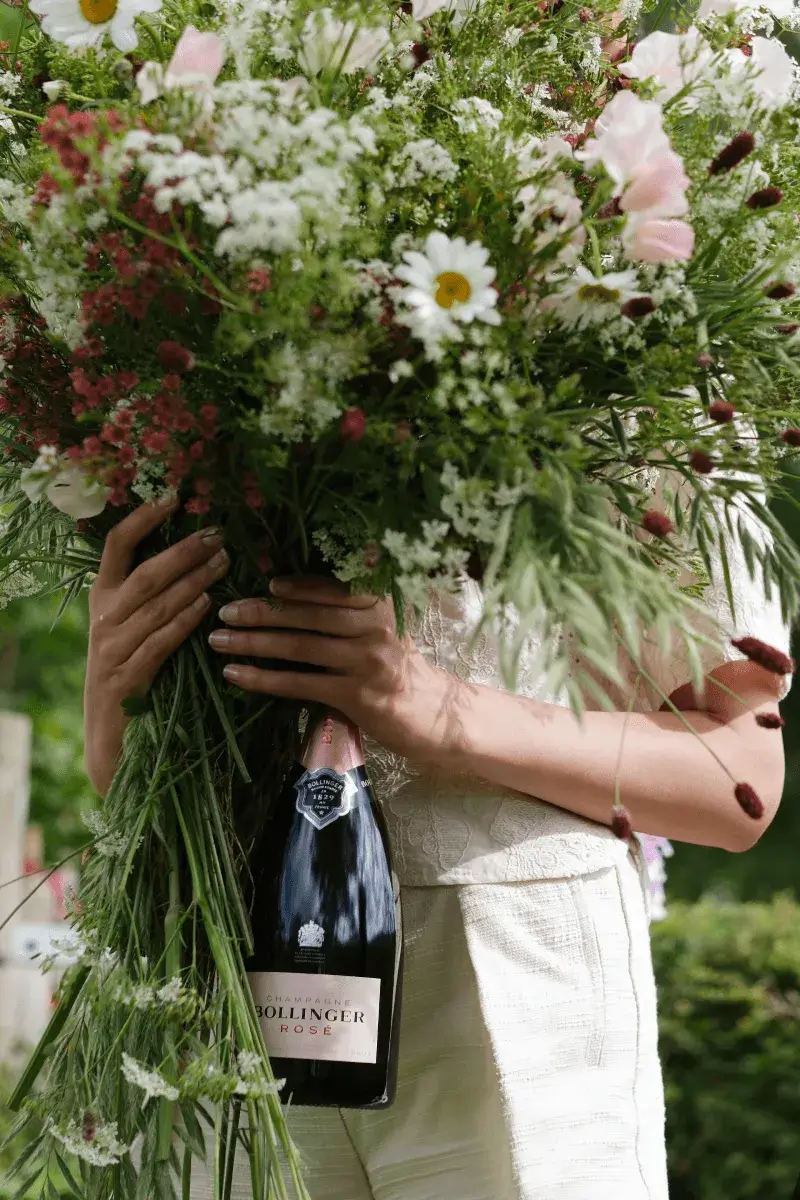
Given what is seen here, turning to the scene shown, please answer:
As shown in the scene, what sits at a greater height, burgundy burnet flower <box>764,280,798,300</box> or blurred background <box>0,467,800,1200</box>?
burgundy burnet flower <box>764,280,798,300</box>

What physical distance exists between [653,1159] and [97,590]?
→ 0.85 m

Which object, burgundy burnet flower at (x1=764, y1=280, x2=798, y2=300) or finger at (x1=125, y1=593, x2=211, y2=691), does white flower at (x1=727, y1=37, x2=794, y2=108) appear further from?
finger at (x1=125, y1=593, x2=211, y2=691)

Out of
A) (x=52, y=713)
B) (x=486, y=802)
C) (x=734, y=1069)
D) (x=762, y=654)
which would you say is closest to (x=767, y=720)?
(x=762, y=654)

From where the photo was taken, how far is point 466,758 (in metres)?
1.50

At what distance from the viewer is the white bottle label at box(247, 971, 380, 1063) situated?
52.7 inches

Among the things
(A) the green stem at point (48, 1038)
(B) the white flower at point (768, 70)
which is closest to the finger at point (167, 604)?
(A) the green stem at point (48, 1038)

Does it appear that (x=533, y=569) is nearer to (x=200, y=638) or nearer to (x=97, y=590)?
(x=200, y=638)

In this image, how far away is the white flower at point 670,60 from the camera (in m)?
1.36

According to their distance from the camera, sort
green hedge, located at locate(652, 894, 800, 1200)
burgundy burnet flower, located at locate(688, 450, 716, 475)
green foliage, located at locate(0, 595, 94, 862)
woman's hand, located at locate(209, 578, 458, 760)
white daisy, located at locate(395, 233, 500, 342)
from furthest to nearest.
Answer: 1. green foliage, located at locate(0, 595, 94, 862)
2. green hedge, located at locate(652, 894, 800, 1200)
3. woman's hand, located at locate(209, 578, 458, 760)
4. burgundy burnet flower, located at locate(688, 450, 716, 475)
5. white daisy, located at locate(395, 233, 500, 342)

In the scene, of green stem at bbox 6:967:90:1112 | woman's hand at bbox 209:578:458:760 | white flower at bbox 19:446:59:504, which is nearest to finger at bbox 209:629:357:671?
woman's hand at bbox 209:578:458:760

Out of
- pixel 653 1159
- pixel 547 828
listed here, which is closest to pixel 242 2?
pixel 547 828

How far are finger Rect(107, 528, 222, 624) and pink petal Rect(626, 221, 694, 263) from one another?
497 millimetres

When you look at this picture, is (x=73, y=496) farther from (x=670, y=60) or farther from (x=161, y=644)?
(x=670, y=60)

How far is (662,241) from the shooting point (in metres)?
1.22
